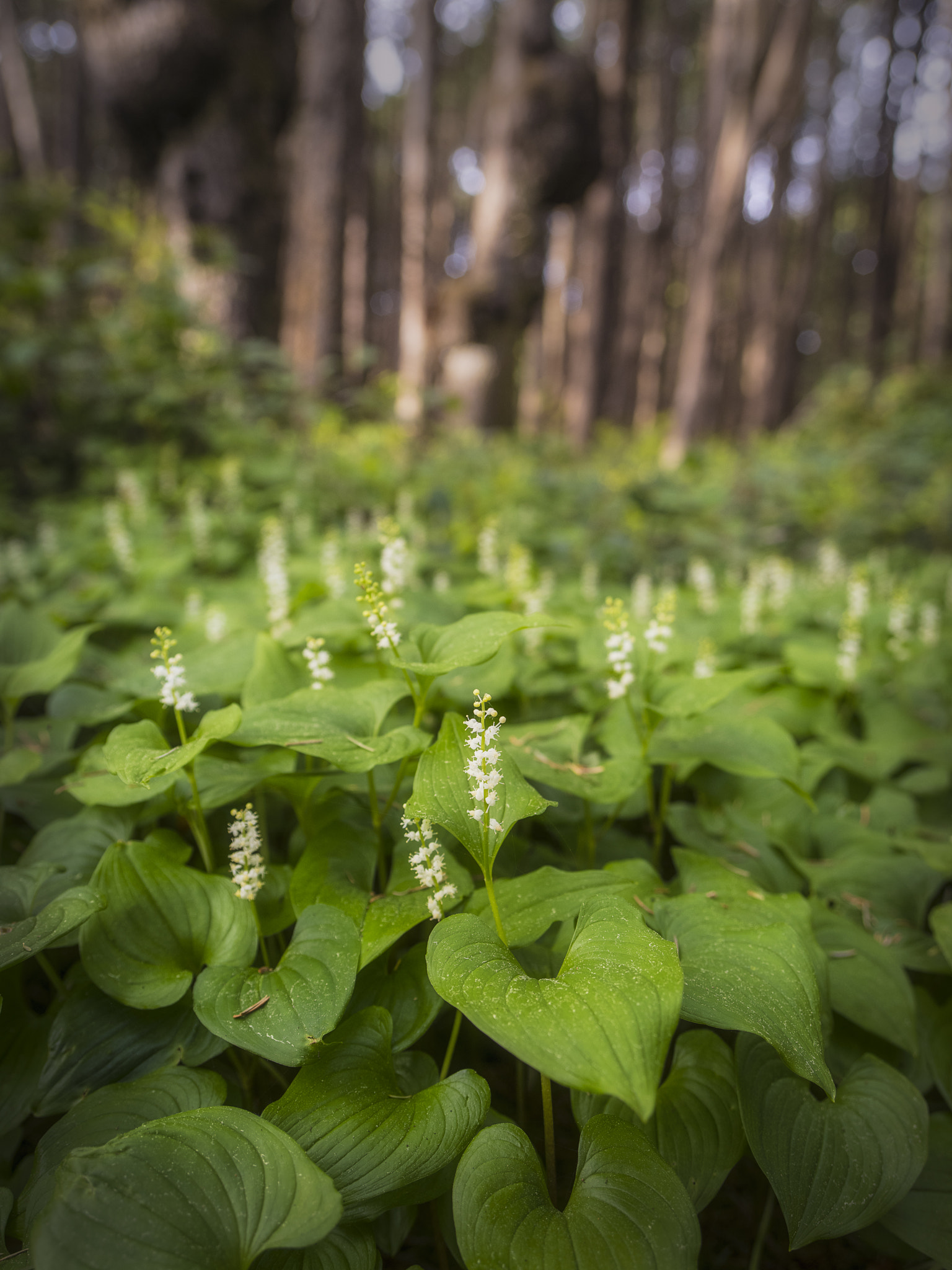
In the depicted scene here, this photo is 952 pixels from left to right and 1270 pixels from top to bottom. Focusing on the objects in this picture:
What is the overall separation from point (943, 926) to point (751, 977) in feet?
2.66

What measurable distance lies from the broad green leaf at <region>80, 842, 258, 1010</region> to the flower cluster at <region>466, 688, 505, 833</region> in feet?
2.08

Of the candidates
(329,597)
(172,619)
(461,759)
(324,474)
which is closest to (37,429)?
(324,474)

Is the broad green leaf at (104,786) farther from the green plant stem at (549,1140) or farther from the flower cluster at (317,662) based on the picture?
the green plant stem at (549,1140)

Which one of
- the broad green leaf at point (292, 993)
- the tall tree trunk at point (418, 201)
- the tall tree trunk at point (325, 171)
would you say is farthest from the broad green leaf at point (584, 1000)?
the tall tree trunk at point (325, 171)

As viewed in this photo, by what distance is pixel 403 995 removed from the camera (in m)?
1.59

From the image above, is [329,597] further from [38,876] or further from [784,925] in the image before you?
[784,925]

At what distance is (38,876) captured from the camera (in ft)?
5.54

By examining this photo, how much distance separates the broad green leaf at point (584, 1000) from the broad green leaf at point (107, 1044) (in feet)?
2.14

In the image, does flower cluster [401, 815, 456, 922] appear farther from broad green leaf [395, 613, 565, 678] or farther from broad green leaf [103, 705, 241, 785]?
broad green leaf [103, 705, 241, 785]

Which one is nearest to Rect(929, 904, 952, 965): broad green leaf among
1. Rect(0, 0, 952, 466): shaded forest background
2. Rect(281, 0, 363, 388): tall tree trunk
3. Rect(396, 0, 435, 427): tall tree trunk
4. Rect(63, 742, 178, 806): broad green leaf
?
Rect(63, 742, 178, 806): broad green leaf

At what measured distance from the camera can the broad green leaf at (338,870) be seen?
1637mm

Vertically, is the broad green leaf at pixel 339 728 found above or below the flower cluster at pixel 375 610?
below

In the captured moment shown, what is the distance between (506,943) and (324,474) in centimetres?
538

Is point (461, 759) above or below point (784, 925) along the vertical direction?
above
